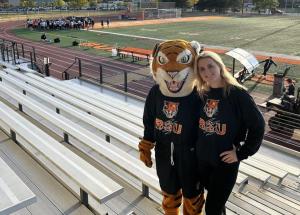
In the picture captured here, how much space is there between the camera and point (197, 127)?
2701 millimetres

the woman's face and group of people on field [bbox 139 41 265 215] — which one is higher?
the woman's face

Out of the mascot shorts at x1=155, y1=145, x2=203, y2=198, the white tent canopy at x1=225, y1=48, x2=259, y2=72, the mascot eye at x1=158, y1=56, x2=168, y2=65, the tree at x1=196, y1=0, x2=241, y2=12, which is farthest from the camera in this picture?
the tree at x1=196, y1=0, x2=241, y2=12

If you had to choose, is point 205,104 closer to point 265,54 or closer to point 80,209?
point 80,209

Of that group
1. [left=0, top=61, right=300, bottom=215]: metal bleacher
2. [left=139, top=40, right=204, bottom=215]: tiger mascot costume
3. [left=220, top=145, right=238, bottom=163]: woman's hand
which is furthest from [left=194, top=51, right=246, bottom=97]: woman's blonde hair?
[left=0, top=61, right=300, bottom=215]: metal bleacher

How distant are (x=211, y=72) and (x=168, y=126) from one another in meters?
0.57

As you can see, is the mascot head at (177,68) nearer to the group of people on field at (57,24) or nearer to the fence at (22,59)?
the fence at (22,59)

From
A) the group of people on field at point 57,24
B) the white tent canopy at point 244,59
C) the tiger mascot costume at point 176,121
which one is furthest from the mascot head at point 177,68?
the group of people on field at point 57,24

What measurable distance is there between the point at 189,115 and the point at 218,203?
0.72 metres

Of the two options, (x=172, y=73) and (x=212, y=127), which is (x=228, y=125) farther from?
(x=172, y=73)

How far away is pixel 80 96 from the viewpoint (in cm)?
676

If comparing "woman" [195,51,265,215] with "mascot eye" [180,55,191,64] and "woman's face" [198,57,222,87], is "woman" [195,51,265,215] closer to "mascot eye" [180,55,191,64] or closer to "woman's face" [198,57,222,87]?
"woman's face" [198,57,222,87]

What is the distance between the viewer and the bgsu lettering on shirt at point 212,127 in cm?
247

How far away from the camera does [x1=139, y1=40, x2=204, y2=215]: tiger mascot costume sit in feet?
8.81

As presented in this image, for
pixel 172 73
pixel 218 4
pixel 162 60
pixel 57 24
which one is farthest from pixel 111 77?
pixel 218 4
